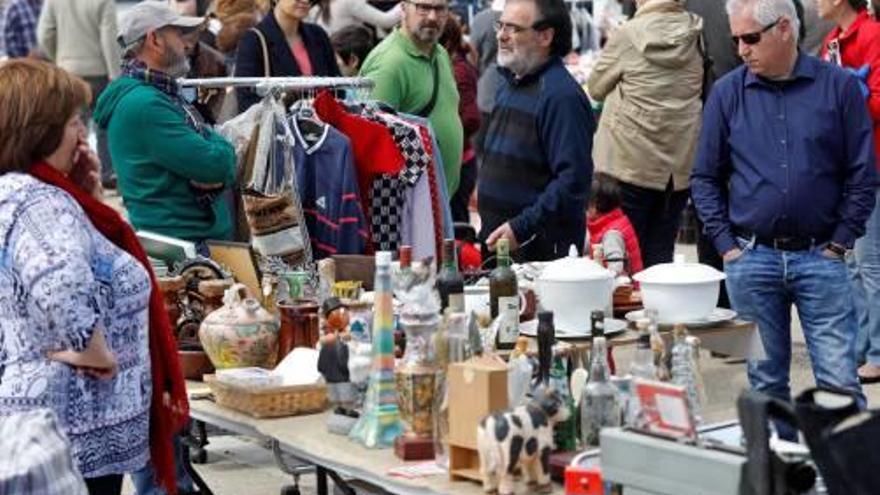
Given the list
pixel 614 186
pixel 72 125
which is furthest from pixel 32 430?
pixel 614 186

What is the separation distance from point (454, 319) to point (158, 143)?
202 cm

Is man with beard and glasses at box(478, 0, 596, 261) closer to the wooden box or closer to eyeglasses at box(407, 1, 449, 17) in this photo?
eyeglasses at box(407, 1, 449, 17)

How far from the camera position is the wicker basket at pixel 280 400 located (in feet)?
15.8

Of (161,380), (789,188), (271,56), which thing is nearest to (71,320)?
(161,380)

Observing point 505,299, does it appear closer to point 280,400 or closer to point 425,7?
point 280,400

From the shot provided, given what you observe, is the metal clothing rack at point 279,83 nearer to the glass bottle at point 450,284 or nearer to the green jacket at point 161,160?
the green jacket at point 161,160

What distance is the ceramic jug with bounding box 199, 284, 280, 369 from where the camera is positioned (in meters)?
5.16

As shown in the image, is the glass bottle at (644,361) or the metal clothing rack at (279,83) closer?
the glass bottle at (644,361)

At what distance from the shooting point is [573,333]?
17.5 ft

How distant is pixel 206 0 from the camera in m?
14.2

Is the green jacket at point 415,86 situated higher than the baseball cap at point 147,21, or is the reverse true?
the baseball cap at point 147,21

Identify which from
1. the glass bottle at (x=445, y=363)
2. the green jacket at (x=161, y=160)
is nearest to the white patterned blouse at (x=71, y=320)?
the glass bottle at (x=445, y=363)

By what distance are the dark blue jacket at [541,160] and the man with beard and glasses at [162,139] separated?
108cm

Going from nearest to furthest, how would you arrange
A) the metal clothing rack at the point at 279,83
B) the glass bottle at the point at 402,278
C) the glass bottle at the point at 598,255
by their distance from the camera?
the glass bottle at the point at 402,278 < the glass bottle at the point at 598,255 < the metal clothing rack at the point at 279,83
